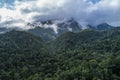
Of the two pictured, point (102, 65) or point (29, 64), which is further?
point (29, 64)

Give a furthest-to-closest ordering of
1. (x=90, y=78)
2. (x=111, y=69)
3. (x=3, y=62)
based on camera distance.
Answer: (x=3, y=62) → (x=111, y=69) → (x=90, y=78)

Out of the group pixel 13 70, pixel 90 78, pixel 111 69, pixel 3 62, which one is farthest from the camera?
pixel 3 62

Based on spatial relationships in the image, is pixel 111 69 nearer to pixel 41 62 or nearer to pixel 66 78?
pixel 66 78

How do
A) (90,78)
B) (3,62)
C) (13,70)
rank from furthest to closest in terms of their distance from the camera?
(3,62), (13,70), (90,78)

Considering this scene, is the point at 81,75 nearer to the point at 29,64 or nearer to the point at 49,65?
the point at 49,65

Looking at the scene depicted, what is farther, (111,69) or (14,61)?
(14,61)

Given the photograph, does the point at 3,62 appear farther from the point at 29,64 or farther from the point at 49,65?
the point at 49,65

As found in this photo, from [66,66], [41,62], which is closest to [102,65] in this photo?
[66,66]

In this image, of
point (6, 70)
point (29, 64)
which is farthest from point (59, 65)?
point (6, 70)
